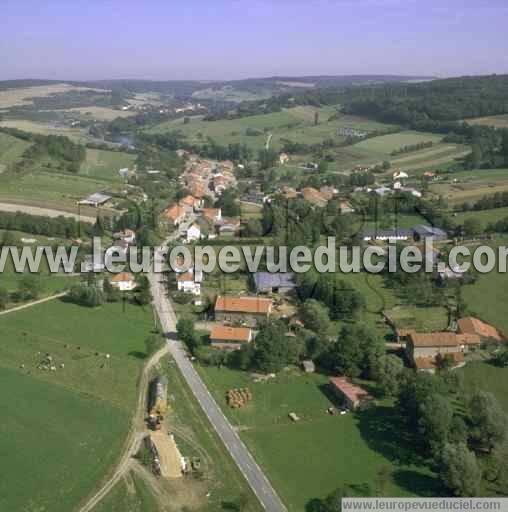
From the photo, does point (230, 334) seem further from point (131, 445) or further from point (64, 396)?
point (131, 445)

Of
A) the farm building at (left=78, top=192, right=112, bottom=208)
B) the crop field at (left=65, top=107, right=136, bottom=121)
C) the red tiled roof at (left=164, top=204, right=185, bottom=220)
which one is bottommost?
the red tiled roof at (left=164, top=204, right=185, bottom=220)

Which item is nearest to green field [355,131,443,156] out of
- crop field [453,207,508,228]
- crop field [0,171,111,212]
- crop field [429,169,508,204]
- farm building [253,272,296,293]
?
crop field [429,169,508,204]

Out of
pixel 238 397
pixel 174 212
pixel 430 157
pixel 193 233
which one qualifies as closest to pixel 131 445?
pixel 238 397

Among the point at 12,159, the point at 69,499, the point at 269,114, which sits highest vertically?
the point at 269,114

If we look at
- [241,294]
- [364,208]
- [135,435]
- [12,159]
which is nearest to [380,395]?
[135,435]

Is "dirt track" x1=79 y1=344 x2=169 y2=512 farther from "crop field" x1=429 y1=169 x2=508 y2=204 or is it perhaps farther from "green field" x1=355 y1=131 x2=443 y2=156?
"green field" x1=355 y1=131 x2=443 y2=156

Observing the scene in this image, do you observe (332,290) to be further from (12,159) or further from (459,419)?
(12,159)

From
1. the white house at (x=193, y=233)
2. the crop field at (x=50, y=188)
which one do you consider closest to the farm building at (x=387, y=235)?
the white house at (x=193, y=233)
